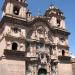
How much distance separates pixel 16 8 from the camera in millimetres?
28266

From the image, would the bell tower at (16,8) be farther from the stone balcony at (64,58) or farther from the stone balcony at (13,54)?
the stone balcony at (64,58)

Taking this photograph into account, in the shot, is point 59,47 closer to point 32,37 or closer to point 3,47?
point 32,37

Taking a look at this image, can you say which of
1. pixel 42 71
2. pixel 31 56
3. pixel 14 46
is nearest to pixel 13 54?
pixel 14 46

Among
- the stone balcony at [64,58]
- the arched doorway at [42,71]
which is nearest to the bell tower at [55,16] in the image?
the stone balcony at [64,58]

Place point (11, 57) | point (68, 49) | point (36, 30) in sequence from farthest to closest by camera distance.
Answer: point (68, 49), point (36, 30), point (11, 57)

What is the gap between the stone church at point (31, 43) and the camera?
81.8 ft

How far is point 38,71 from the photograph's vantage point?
2656 centimetres

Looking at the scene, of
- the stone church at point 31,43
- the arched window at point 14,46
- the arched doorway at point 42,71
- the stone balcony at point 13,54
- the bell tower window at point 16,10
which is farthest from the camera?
the bell tower window at point 16,10

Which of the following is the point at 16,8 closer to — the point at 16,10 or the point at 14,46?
the point at 16,10

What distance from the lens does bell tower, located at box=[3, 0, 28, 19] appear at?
27227 millimetres

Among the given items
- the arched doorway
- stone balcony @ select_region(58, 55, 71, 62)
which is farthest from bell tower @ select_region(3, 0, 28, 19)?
stone balcony @ select_region(58, 55, 71, 62)

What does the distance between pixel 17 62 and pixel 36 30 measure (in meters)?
5.78

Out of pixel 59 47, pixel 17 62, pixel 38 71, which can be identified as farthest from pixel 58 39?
pixel 17 62

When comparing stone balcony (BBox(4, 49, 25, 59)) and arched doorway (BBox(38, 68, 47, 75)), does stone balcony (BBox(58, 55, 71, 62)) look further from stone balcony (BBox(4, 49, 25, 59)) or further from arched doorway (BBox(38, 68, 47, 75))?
stone balcony (BBox(4, 49, 25, 59))
